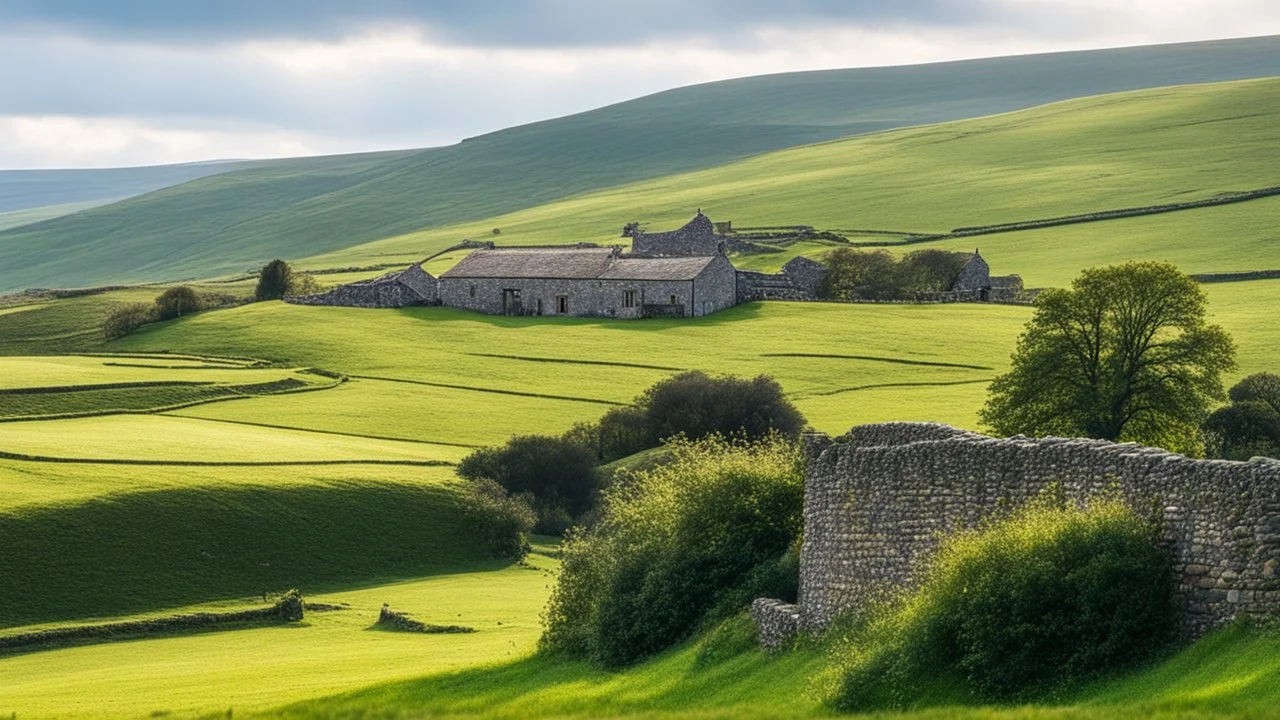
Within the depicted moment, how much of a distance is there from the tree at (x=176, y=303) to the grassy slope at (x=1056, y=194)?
48818 mm

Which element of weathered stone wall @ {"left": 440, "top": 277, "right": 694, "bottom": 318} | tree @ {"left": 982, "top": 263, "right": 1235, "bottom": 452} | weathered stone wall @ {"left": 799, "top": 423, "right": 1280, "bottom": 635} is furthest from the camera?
weathered stone wall @ {"left": 440, "top": 277, "right": 694, "bottom": 318}

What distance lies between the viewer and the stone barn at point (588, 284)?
387ft

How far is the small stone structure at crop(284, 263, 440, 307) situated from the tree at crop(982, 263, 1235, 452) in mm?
78077

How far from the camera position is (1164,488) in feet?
64.6

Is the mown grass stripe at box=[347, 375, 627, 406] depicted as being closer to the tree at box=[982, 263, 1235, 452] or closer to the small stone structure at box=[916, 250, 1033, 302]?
the tree at box=[982, 263, 1235, 452]

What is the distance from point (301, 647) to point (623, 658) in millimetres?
17721

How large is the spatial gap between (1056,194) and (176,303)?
7446 centimetres

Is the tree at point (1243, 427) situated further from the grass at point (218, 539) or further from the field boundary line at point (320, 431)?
the field boundary line at point (320, 431)

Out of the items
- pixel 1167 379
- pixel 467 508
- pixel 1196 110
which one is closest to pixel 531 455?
pixel 467 508

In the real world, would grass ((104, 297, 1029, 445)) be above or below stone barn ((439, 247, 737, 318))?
below

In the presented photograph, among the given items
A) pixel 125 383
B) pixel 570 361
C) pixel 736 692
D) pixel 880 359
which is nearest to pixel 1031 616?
pixel 736 692

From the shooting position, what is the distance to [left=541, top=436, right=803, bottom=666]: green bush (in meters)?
30.8

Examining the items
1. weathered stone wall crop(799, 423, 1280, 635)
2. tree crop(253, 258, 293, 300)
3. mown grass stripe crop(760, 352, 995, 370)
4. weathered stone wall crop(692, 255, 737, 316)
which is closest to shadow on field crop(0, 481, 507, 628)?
weathered stone wall crop(799, 423, 1280, 635)

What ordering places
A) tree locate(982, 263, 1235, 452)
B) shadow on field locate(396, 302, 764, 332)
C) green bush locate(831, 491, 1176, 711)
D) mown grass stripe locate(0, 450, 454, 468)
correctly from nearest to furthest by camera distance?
green bush locate(831, 491, 1176, 711), tree locate(982, 263, 1235, 452), mown grass stripe locate(0, 450, 454, 468), shadow on field locate(396, 302, 764, 332)
